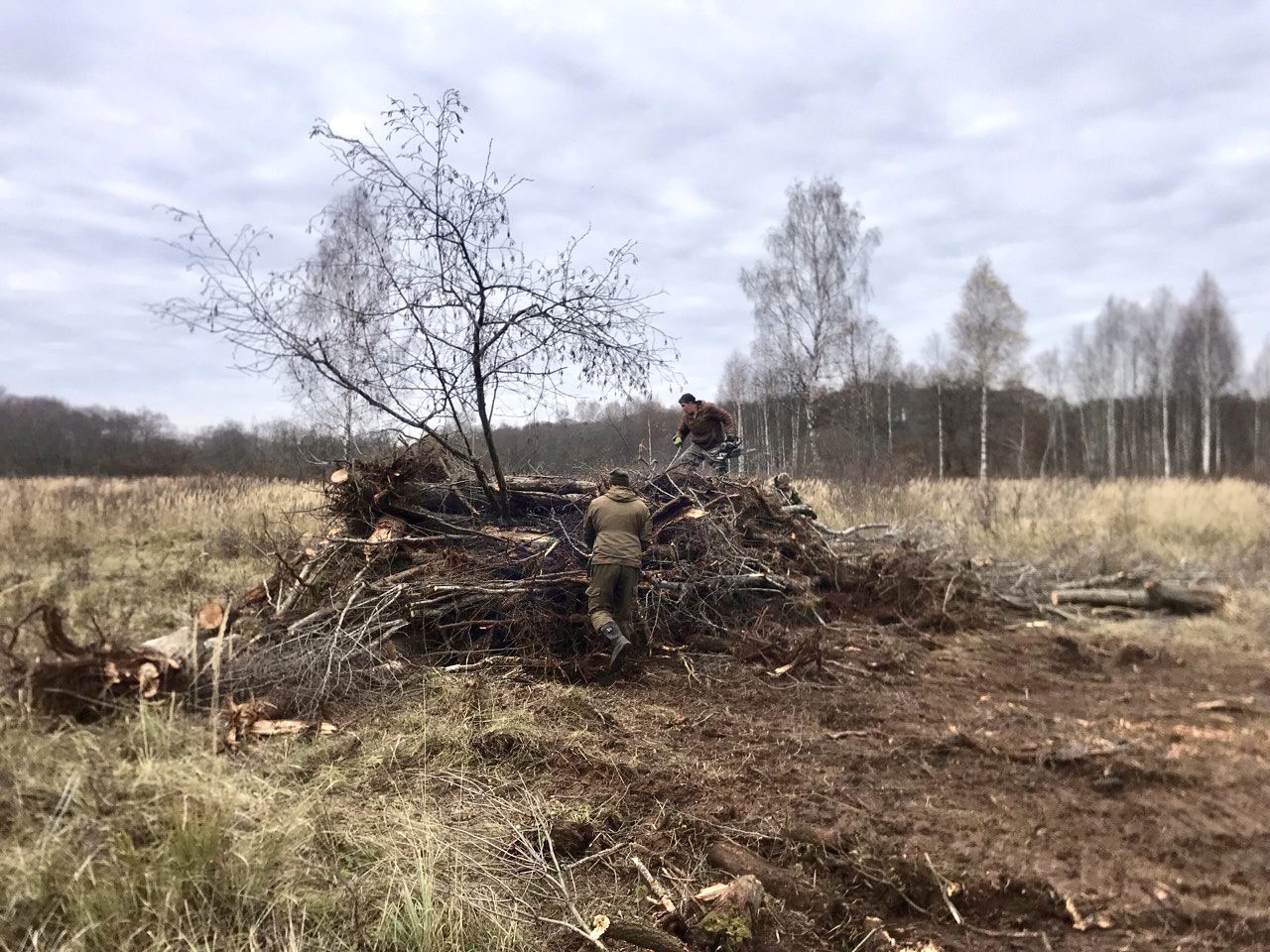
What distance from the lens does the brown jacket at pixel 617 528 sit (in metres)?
6.08

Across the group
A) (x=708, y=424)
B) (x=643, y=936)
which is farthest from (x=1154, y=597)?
(x=643, y=936)

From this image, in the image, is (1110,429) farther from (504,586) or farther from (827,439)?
(504,586)

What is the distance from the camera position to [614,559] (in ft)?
19.9

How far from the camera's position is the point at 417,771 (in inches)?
153

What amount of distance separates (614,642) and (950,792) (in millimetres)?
2832

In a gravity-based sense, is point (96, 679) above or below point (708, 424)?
below

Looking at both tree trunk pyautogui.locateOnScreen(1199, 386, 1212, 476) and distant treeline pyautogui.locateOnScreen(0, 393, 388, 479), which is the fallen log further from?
distant treeline pyautogui.locateOnScreen(0, 393, 388, 479)

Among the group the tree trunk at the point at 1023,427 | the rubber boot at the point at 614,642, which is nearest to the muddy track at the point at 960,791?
the rubber boot at the point at 614,642

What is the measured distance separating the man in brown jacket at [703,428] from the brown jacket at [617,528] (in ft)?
9.83

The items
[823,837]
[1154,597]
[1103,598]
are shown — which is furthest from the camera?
[1103,598]

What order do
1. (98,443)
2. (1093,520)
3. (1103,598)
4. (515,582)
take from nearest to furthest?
(515,582), (1103,598), (1093,520), (98,443)

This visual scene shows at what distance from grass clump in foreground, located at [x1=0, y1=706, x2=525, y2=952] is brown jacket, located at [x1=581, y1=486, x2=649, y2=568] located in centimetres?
296

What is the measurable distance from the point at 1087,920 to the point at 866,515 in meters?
11.2

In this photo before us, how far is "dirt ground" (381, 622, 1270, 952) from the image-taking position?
107 inches
